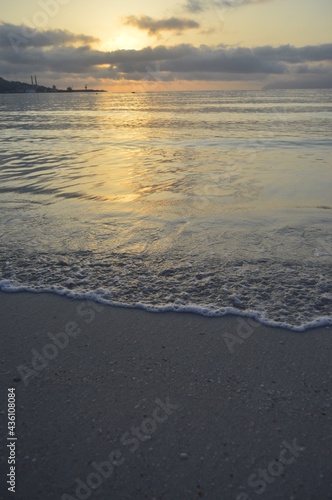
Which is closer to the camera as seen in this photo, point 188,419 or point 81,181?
point 188,419

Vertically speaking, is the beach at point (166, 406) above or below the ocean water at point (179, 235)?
below

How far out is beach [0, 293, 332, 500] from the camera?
2.19 meters

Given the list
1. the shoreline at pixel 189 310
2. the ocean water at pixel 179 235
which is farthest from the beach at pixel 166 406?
the ocean water at pixel 179 235

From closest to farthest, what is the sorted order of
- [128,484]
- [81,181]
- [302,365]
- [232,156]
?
1. [128,484]
2. [302,365]
3. [81,181]
4. [232,156]

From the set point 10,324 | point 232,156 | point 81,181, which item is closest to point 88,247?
point 10,324

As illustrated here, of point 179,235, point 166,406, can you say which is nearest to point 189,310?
point 166,406

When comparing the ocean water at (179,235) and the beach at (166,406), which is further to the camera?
the ocean water at (179,235)

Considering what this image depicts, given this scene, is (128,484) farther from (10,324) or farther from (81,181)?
(81,181)

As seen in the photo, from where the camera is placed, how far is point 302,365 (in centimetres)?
308

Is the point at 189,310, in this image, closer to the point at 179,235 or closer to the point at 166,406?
the point at 166,406

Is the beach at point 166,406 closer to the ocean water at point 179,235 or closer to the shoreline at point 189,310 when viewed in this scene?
the shoreline at point 189,310

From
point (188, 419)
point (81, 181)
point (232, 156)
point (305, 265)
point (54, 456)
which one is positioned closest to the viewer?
Result: point (54, 456)

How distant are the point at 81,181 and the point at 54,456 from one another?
8.53 m

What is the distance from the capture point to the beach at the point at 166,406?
2.19 metres
